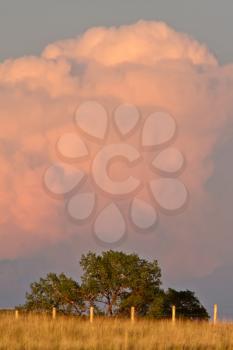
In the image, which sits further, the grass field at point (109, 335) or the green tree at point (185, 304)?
the green tree at point (185, 304)

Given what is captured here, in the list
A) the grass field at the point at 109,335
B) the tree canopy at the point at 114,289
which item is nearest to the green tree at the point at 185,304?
the tree canopy at the point at 114,289

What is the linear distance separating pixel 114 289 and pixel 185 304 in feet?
19.2

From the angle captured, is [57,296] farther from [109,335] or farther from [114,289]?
[109,335]

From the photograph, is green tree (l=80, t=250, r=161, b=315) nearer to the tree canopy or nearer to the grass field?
the tree canopy

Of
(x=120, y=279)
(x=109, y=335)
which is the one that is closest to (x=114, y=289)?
(x=120, y=279)

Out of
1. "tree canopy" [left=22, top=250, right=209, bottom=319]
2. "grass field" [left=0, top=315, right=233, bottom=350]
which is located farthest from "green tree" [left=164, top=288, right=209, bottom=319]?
"grass field" [left=0, top=315, right=233, bottom=350]

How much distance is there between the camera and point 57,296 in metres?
65.7

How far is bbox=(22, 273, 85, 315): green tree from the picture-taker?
6488cm

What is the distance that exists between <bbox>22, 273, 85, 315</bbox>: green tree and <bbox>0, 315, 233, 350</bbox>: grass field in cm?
2324

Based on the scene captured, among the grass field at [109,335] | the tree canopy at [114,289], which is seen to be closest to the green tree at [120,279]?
the tree canopy at [114,289]

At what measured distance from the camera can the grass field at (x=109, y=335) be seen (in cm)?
3123

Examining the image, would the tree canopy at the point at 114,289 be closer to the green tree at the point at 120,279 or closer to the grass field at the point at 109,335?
the green tree at the point at 120,279

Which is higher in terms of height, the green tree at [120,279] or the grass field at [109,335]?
the green tree at [120,279]

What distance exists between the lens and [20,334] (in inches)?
A: 1345
